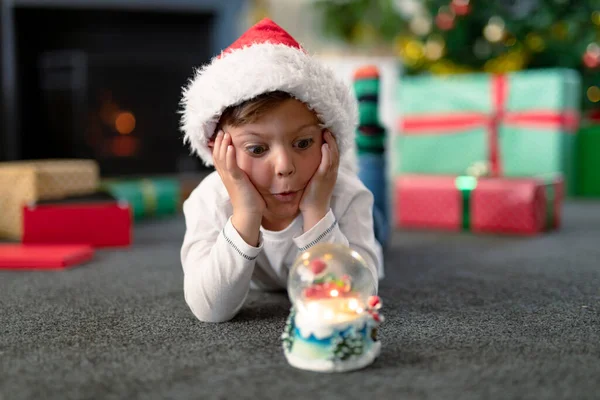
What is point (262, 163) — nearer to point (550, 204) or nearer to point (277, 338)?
point (277, 338)

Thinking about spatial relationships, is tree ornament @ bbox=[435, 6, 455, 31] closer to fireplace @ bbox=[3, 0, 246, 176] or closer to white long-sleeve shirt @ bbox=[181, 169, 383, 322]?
fireplace @ bbox=[3, 0, 246, 176]

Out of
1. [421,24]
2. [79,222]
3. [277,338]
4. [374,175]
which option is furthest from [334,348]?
[421,24]

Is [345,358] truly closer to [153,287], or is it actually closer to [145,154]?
[153,287]

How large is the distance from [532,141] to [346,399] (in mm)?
2202

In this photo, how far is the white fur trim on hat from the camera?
875 mm

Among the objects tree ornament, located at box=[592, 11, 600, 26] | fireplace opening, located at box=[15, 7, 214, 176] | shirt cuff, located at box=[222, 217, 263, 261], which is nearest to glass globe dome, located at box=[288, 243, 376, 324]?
shirt cuff, located at box=[222, 217, 263, 261]

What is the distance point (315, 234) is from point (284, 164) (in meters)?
0.13

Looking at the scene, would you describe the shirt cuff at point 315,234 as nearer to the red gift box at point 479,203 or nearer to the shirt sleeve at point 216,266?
the shirt sleeve at point 216,266

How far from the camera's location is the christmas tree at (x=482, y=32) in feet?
9.71

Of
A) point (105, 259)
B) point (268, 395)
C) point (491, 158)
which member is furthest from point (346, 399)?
point (491, 158)

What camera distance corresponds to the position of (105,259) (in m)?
1.58

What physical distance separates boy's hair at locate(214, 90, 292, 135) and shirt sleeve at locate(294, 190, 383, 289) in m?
0.19

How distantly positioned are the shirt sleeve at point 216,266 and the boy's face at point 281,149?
8cm

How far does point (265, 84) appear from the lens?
866mm
